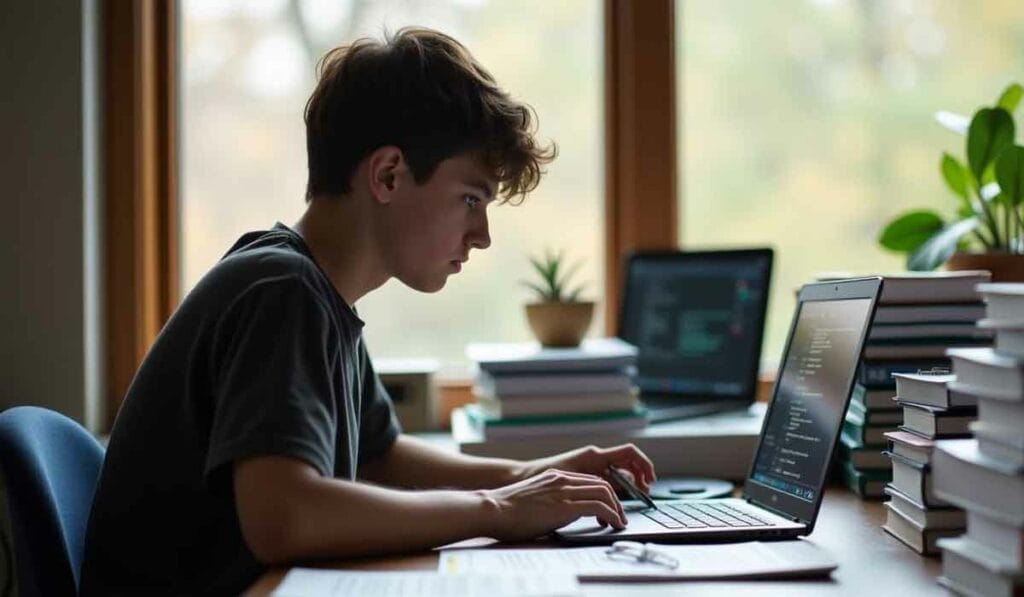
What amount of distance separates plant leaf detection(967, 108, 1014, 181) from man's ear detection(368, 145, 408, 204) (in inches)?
41.8

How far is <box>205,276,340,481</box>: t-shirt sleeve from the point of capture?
3.65ft

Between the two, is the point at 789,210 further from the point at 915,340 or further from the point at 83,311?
the point at 83,311

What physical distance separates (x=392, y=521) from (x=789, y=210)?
56.4 inches

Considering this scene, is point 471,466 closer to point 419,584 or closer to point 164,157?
point 419,584

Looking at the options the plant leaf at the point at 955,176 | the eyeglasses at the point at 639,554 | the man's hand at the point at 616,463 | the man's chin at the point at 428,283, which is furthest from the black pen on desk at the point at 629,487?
the plant leaf at the point at 955,176

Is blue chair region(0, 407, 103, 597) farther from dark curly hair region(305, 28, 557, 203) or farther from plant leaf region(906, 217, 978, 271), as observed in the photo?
plant leaf region(906, 217, 978, 271)

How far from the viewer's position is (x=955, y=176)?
2.00 m

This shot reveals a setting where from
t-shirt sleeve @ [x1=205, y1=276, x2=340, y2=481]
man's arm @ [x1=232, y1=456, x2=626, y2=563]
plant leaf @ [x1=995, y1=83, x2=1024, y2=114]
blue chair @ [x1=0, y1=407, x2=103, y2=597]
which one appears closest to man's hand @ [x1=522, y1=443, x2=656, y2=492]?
man's arm @ [x1=232, y1=456, x2=626, y2=563]

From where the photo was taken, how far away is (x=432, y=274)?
1424 mm

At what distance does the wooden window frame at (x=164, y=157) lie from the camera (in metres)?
2.20

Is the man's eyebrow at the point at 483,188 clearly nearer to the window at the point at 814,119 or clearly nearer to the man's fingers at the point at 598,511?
the man's fingers at the point at 598,511

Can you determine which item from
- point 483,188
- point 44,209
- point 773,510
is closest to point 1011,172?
point 773,510

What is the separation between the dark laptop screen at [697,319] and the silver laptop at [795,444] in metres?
0.50

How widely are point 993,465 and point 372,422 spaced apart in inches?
36.9
